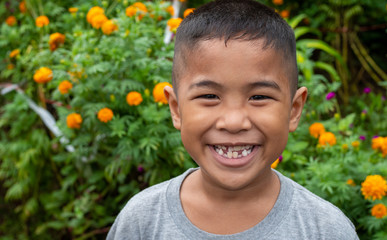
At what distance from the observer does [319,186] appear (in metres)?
2.22

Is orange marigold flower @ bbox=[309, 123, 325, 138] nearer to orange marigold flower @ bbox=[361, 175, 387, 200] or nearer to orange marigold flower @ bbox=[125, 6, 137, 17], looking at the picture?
orange marigold flower @ bbox=[361, 175, 387, 200]

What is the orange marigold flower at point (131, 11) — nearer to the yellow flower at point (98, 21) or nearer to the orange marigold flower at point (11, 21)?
the yellow flower at point (98, 21)

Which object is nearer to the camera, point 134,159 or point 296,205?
point 296,205

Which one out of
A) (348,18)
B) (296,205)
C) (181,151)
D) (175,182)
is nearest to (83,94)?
(181,151)

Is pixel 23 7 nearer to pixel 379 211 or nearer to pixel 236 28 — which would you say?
pixel 236 28

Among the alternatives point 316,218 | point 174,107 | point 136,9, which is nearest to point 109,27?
point 136,9

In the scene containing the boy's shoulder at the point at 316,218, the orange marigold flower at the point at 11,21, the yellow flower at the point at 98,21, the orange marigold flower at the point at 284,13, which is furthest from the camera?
the orange marigold flower at the point at 284,13

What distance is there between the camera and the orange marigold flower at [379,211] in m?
2.00

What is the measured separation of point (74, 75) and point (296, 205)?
5.89 feet

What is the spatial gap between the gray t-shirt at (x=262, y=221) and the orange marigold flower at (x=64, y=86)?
4.41 feet

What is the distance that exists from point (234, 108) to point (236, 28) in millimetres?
241

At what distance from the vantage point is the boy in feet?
4.14

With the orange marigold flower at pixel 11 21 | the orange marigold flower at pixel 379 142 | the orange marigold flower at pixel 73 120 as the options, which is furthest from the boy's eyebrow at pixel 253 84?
the orange marigold flower at pixel 11 21

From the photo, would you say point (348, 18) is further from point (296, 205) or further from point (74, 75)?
point (296, 205)
